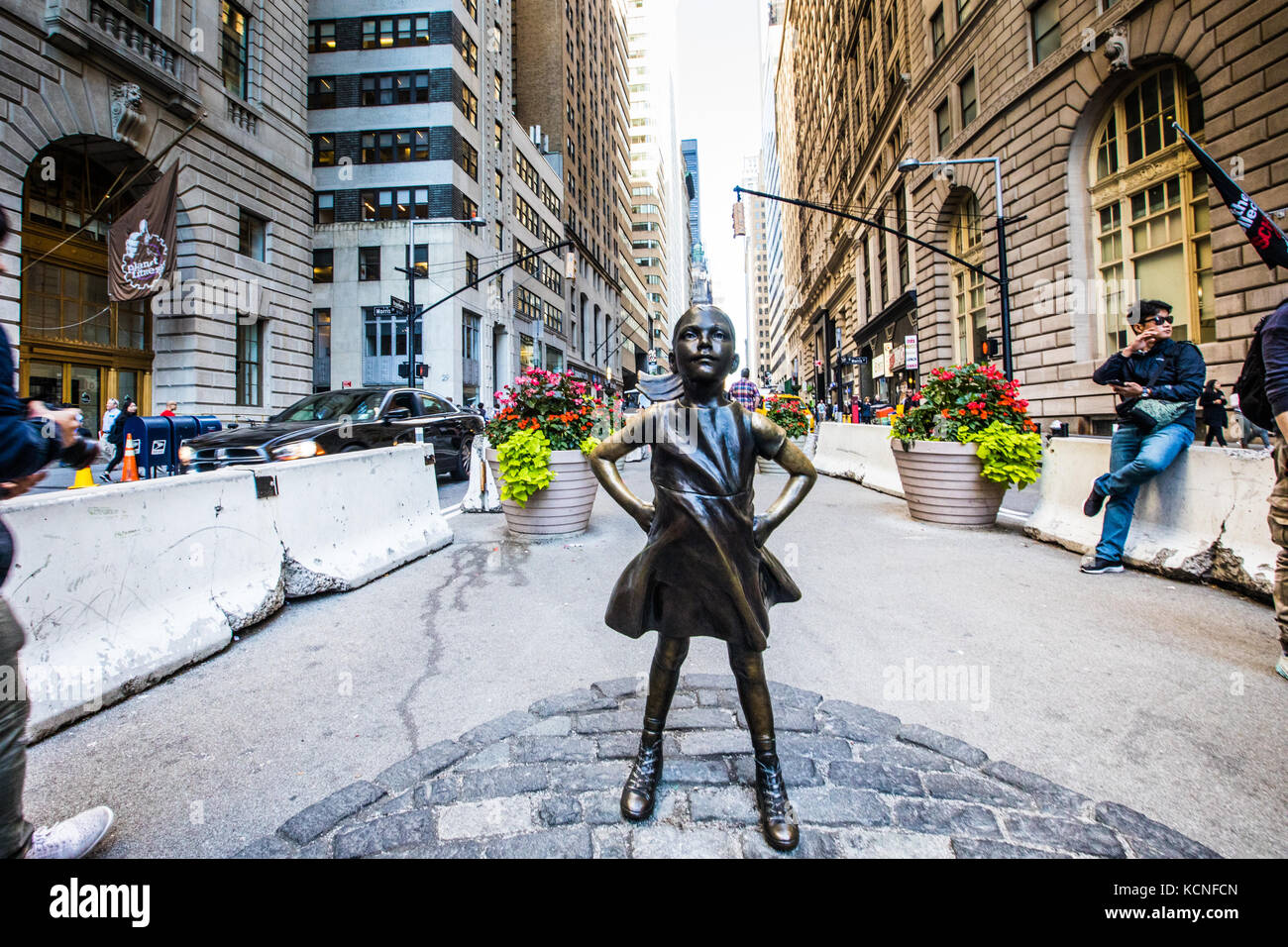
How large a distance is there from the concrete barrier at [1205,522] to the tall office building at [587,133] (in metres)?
49.3

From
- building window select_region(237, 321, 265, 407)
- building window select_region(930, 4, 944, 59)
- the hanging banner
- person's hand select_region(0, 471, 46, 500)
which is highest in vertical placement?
building window select_region(930, 4, 944, 59)

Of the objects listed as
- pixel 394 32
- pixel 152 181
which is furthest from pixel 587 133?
pixel 152 181

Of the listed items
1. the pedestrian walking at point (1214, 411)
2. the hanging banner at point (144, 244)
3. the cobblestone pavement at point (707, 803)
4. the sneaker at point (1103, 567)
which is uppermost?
the hanging banner at point (144, 244)

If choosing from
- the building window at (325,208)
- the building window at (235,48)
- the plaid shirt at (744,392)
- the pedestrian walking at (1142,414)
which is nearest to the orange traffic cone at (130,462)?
the plaid shirt at (744,392)

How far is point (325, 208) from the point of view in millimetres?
33969

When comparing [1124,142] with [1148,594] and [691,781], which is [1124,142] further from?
[691,781]

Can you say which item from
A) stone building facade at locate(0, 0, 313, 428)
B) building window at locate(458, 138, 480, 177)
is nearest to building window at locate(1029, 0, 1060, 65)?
stone building facade at locate(0, 0, 313, 428)

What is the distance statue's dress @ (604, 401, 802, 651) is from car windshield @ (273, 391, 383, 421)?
9.07 meters

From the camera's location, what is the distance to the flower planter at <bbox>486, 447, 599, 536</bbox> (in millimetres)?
7109

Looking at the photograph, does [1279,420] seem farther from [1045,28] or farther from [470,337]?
[470,337]

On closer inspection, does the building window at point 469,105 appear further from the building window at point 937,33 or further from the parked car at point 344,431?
the parked car at point 344,431

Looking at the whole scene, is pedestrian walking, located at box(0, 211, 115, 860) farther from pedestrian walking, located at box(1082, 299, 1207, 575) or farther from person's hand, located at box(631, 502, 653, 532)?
pedestrian walking, located at box(1082, 299, 1207, 575)

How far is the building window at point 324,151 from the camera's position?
112 ft
